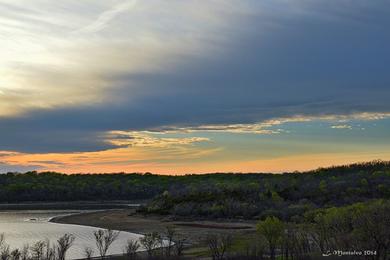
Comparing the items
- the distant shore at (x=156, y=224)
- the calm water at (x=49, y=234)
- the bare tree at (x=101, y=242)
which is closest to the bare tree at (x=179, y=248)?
the bare tree at (x=101, y=242)

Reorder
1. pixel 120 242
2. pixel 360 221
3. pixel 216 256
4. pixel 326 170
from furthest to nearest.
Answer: pixel 326 170, pixel 120 242, pixel 216 256, pixel 360 221

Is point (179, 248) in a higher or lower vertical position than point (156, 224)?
lower

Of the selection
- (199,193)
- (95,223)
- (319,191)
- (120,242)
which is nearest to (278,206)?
(319,191)

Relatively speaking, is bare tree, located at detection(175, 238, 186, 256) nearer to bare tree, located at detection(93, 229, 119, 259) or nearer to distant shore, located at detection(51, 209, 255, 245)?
bare tree, located at detection(93, 229, 119, 259)

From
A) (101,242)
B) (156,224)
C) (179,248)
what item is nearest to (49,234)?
(156,224)

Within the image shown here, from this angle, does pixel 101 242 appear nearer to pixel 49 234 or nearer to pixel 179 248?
pixel 179 248

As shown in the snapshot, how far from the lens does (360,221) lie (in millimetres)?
39500

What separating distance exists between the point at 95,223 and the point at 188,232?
22.6m

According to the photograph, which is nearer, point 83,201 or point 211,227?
point 211,227

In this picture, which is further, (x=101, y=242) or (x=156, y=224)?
(x=156, y=224)

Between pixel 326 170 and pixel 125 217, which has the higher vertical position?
pixel 326 170

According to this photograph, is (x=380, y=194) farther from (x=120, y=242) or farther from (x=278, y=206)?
(x=120, y=242)

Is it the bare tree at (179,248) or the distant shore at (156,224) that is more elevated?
the distant shore at (156,224)

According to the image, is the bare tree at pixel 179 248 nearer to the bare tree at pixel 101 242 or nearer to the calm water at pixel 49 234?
the bare tree at pixel 101 242
